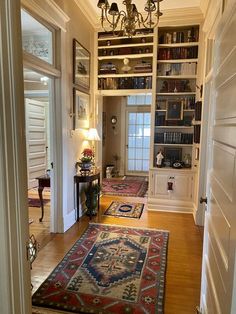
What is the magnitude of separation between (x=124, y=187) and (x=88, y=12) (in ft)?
12.7

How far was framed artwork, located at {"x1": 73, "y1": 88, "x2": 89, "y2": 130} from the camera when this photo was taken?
3688mm

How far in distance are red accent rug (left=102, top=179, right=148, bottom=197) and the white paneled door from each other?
5.83 ft

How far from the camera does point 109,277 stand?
2.38 m

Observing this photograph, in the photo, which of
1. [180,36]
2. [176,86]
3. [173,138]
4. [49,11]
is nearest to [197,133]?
[173,138]

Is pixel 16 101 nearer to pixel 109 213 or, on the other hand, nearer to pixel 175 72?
pixel 109 213

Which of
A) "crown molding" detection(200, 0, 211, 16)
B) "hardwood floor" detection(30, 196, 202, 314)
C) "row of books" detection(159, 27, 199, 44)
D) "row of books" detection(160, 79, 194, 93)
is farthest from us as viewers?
"row of books" detection(160, 79, 194, 93)

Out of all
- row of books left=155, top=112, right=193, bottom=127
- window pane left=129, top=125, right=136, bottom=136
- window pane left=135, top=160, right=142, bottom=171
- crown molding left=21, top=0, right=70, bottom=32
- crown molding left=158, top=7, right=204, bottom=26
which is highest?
crown molding left=158, top=7, right=204, bottom=26

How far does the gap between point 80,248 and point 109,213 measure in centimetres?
127

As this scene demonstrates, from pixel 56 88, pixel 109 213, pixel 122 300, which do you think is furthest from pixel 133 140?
pixel 122 300

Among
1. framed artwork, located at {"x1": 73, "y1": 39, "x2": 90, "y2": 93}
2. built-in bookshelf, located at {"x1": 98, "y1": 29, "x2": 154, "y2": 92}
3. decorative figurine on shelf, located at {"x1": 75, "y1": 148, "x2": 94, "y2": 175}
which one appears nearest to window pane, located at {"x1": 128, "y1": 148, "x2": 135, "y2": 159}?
built-in bookshelf, located at {"x1": 98, "y1": 29, "x2": 154, "y2": 92}

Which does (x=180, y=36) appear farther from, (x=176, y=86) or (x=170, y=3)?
(x=176, y=86)

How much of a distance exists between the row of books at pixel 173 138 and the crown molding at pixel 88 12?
2313 millimetres

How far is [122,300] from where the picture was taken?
206 centimetres

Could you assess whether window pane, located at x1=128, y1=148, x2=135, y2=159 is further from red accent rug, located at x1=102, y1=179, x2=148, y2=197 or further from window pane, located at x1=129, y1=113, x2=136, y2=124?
red accent rug, located at x1=102, y1=179, x2=148, y2=197
